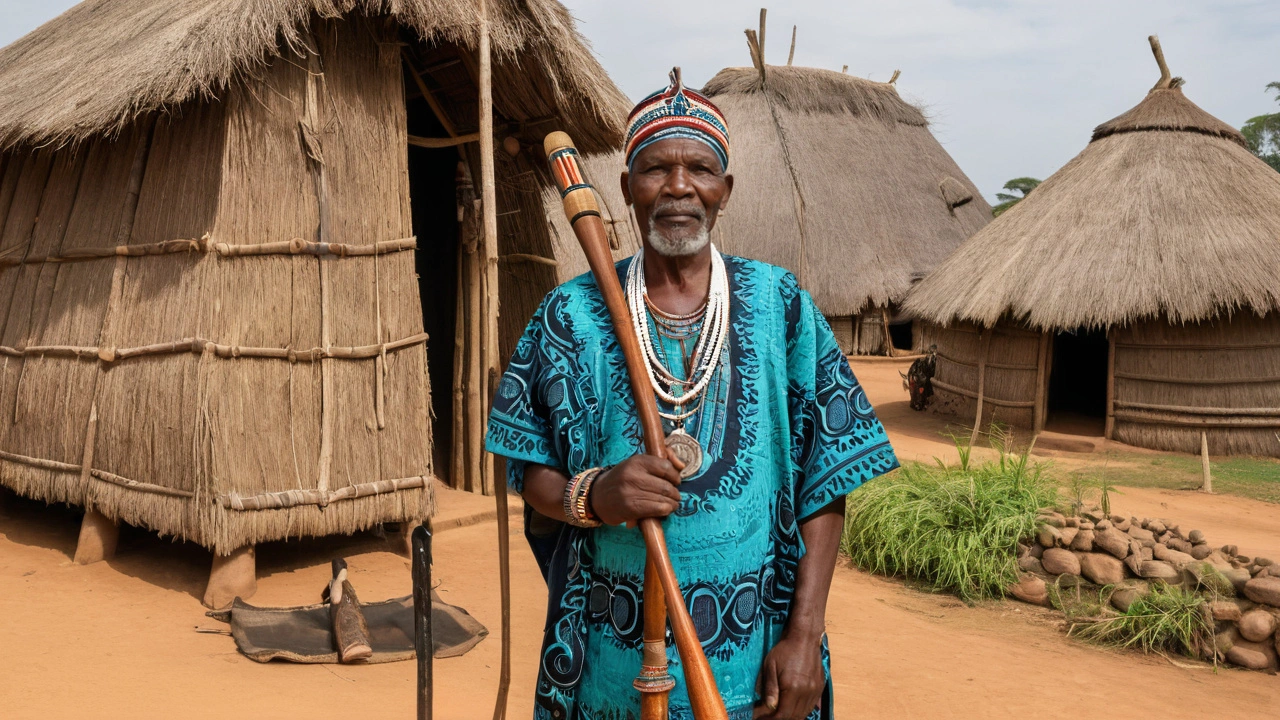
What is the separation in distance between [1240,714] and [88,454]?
549cm

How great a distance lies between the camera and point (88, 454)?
4977 mm

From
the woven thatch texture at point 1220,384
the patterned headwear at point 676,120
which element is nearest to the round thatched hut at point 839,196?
the woven thatch texture at point 1220,384

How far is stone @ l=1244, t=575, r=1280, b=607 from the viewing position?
4397 mm

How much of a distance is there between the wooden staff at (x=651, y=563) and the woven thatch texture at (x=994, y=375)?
9.80 m

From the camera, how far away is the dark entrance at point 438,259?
277 inches

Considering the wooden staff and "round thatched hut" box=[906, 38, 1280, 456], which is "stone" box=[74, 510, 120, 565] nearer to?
the wooden staff

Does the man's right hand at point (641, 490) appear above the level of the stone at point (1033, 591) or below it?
above

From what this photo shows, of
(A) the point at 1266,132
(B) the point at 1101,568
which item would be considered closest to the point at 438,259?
(B) the point at 1101,568

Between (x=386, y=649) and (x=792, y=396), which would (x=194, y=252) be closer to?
(x=386, y=649)

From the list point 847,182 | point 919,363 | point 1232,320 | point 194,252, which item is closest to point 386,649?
point 194,252

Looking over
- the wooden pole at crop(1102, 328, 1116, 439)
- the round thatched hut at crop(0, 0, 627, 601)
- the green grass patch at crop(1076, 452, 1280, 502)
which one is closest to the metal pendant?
the round thatched hut at crop(0, 0, 627, 601)

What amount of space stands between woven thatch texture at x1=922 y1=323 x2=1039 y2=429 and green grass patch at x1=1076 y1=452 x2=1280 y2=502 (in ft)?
4.24

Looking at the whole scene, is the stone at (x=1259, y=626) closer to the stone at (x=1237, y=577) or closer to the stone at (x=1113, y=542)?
the stone at (x=1237, y=577)

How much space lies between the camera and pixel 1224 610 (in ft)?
14.5
